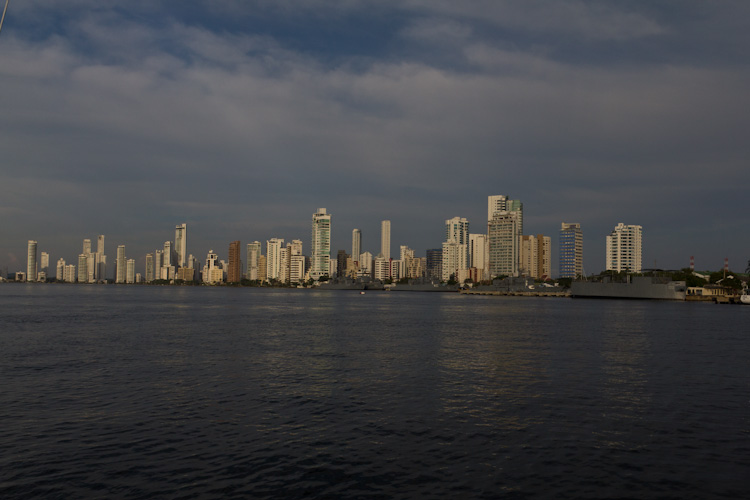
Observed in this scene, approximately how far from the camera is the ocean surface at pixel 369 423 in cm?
1789

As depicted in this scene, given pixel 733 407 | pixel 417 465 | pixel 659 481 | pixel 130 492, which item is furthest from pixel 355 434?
pixel 733 407

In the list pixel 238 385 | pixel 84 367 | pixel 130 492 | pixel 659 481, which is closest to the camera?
pixel 130 492

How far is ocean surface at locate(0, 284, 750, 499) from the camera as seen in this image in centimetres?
1789

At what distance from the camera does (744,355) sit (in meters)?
50.2

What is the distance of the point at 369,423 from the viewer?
25.1 meters

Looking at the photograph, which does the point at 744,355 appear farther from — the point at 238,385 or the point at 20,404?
the point at 20,404

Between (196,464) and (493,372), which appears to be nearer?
(196,464)

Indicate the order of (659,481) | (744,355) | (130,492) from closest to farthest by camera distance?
(130,492) → (659,481) → (744,355)

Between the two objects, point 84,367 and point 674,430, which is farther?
point 84,367

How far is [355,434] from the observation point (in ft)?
76.6

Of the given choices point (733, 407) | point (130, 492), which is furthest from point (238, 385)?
point (733, 407)

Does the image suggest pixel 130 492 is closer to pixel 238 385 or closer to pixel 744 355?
pixel 238 385

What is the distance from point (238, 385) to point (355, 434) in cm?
1261

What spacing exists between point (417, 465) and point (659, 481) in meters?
8.25
